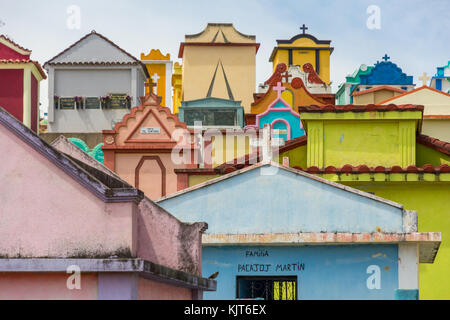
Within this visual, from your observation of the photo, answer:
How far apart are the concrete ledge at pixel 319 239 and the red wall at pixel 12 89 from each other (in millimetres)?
22119

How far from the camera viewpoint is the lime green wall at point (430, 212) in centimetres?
2345

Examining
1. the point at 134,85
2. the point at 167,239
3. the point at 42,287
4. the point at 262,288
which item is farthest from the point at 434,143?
the point at 134,85

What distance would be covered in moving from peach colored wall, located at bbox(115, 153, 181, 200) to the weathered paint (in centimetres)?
1347

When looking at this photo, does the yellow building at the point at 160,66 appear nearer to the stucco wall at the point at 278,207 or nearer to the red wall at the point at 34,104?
the red wall at the point at 34,104

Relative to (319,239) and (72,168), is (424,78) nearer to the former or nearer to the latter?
(319,239)

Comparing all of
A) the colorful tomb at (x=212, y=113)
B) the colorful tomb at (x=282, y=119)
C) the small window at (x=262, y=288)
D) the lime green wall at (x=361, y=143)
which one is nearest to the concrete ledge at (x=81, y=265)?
the small window at (x=262, y=288)

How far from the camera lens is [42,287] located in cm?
1262

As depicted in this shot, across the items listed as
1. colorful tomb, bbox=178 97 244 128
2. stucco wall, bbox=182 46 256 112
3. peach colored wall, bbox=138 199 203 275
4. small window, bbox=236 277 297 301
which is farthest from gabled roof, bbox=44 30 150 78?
peach colored wall, bbox=138 199 203 275

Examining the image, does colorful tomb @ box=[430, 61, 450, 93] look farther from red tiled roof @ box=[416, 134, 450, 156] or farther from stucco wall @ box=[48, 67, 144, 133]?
red tiled roof @ box=[416, 134, 450, 156]

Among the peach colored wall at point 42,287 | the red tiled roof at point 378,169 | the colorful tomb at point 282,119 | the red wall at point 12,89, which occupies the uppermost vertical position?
the red wall at point 12,89

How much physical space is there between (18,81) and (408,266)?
24921 mm
